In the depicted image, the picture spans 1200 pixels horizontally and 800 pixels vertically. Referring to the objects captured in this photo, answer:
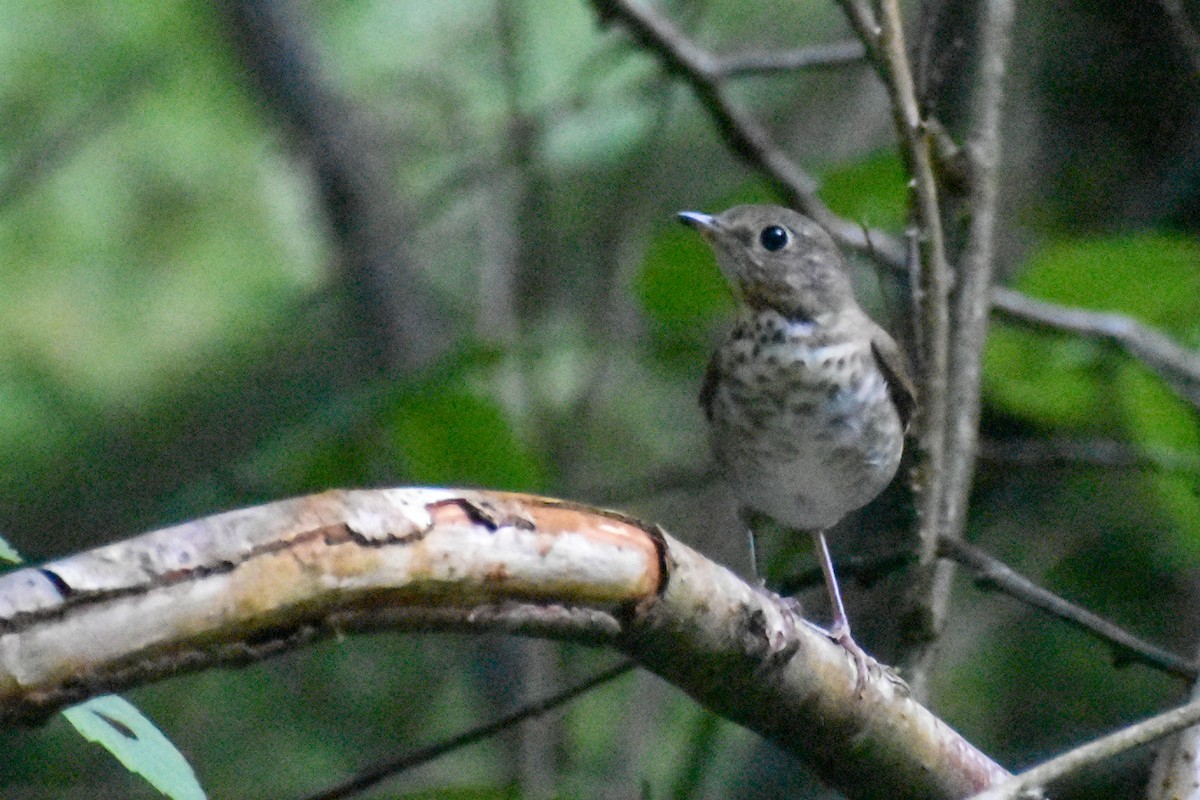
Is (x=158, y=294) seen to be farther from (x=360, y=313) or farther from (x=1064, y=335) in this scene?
(x=1064, y=335)

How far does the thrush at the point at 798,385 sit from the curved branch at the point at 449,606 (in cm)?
86

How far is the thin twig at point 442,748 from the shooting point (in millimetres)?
2561

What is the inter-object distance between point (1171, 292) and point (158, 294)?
3.63 metres

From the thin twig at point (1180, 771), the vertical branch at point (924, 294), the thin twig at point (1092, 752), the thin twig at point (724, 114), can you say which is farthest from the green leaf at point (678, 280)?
the thin twig at point (1092, 752)

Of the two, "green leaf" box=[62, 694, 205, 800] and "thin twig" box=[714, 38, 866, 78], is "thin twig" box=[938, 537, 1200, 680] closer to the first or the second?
"thin twig" box=[714, 38, 866, 78]

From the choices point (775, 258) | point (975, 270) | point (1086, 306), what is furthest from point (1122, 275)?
point (775, 258)

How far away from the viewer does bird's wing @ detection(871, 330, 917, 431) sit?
11.9 feet

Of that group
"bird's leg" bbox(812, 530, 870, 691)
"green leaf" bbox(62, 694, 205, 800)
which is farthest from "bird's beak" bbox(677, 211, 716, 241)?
"green leaf" bbox(62, 694, 205, 800)

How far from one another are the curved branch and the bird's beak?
147cm

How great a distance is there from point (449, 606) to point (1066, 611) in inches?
62.5

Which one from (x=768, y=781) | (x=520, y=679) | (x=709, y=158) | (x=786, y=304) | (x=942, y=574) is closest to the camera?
(x=942, y=574)

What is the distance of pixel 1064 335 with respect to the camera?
13.1 feet

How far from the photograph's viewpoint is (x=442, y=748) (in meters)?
2.72

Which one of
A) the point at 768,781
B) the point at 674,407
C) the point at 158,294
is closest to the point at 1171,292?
the point at 768,781
